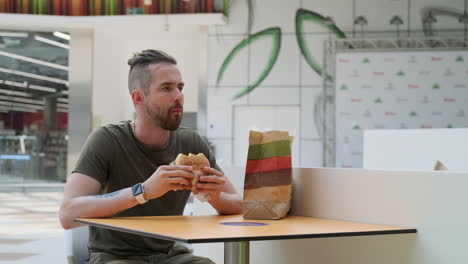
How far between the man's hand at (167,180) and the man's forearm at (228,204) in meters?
0.30

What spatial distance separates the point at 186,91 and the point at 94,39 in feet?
7.60

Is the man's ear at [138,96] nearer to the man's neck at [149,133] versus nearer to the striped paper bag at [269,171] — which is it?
the man's neck at [149,133]

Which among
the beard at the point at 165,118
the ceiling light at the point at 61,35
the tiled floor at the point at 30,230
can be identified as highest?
the ceiling light at the point at 61,35

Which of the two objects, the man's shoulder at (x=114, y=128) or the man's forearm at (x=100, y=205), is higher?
the man's shoulder at (x=114, y=128)

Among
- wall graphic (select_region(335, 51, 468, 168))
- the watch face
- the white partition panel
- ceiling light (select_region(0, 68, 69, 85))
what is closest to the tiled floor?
ceiling light (select_region(0, 68, 69, 85))

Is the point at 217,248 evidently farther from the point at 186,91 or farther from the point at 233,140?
the point at 186,91

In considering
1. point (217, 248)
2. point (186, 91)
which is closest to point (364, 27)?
point (186, 91)

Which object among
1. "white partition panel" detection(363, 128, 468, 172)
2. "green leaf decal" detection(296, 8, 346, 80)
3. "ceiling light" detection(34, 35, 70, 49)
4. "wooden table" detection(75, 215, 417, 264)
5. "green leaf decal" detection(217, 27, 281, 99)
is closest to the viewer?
"wooden table" detection(75, 215, 417, 264)

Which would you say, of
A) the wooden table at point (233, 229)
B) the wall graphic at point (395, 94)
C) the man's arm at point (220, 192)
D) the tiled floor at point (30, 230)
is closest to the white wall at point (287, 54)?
the wall graphic at point (395, 94)

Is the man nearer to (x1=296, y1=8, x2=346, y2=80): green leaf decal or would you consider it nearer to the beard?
the beard

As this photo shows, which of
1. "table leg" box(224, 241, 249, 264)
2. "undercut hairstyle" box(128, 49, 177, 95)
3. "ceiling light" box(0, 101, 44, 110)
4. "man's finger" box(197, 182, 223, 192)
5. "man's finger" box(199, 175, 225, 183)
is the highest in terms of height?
"ceiling light" box(0, 101, 44, 110)

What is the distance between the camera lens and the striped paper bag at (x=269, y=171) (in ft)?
7.39

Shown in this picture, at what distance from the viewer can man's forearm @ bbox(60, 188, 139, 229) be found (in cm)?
207

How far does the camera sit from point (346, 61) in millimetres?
12180
